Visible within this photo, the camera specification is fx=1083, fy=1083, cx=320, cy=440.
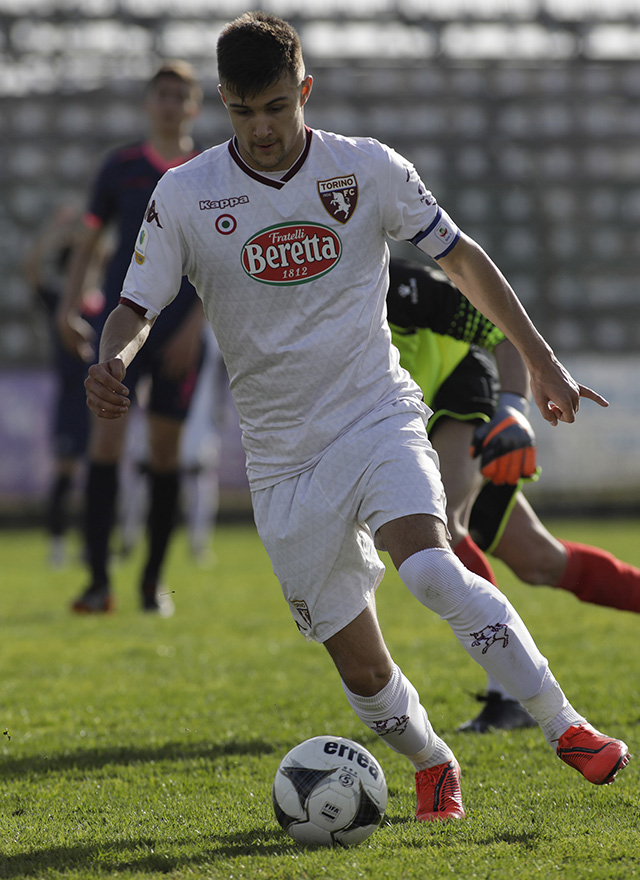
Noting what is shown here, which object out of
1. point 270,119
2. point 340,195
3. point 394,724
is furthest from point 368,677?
point 270,119

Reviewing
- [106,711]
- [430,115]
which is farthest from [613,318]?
[106,711]

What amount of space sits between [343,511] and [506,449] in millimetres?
580

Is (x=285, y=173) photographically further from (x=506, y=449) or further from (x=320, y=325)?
(x=506, y=449)

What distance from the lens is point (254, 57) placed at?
264 cm

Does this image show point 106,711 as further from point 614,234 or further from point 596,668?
point 614,234

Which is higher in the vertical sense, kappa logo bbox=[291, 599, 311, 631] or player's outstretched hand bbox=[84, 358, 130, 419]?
player's outstretched hand bbox=[84, 358, 130, 419]

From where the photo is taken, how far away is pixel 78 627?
631cm

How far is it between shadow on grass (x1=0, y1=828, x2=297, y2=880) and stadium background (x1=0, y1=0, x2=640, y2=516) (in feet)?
65.7

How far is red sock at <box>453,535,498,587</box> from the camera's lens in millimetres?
3701

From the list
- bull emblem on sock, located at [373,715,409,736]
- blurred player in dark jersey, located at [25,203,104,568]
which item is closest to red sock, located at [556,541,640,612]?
bull emblem on sock, located at [373,715,409,736]

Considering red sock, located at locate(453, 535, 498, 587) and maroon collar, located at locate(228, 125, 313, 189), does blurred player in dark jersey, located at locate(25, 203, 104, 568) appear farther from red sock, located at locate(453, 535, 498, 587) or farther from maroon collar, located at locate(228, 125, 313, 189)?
maroon collar, located at locate(228, 125, 313, 189)

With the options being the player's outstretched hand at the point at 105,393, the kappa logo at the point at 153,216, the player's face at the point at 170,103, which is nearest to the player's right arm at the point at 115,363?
the player's outstretched hand at the point at 105,393

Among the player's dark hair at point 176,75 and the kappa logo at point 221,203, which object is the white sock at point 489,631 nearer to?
the kappa logo at point 221,203

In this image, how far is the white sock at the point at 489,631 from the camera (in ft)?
8.34
